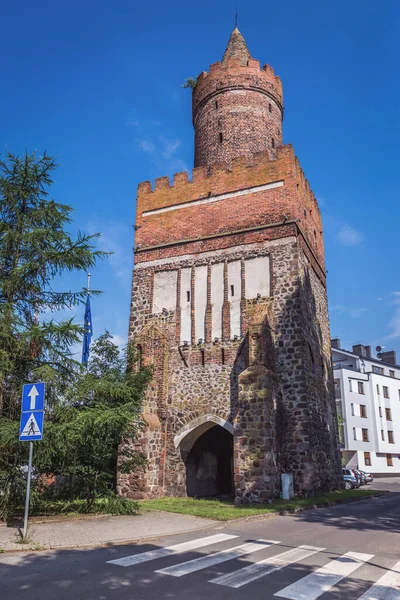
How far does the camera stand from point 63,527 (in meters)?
9.88

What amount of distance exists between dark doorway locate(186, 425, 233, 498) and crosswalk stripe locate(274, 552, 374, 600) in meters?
11.4

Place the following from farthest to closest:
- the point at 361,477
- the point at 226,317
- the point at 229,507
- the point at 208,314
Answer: the point at 361,477
the point at 208,314
the point at 226,317
the point at 229,507

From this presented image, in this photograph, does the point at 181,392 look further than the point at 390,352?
No

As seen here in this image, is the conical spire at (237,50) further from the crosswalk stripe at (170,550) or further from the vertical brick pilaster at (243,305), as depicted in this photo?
the crosswalk stripe at (170,550)

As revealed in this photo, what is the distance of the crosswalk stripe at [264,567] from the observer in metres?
6.02

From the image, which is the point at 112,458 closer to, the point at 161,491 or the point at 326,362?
the point at 161,491

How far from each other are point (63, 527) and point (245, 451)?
6506mm

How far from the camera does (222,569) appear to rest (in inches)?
261

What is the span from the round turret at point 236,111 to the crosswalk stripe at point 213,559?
646 inches

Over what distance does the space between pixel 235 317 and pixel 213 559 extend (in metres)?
11.5

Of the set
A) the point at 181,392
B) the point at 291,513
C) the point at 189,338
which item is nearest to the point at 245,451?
the point at 291,513

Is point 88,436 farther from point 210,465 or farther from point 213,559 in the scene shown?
point 210,465

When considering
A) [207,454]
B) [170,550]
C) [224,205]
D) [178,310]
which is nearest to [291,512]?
[170,550]

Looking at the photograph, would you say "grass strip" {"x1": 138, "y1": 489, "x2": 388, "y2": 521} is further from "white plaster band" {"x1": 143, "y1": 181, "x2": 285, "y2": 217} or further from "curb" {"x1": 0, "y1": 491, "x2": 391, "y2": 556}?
"white plaster band" {"x1": 143, "y1": 181, "x2": 285, "y2": 217}
